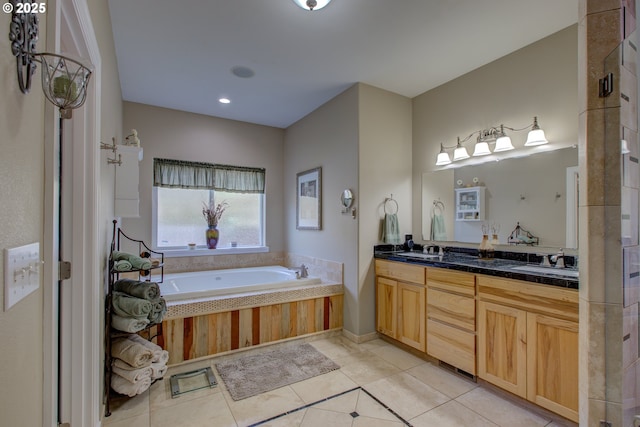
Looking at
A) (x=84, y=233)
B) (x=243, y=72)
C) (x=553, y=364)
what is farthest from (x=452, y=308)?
(x=243, y=72)

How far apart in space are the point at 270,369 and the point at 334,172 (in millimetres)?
2137

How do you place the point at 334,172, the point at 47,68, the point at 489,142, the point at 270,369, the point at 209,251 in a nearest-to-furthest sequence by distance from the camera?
the point at 47,68, the point at 270,369, the point at 489,142, the point at 334,172, the point at 209,251

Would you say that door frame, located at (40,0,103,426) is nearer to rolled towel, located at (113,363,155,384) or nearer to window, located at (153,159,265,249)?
rolled towel, located at (113,363,155,384)

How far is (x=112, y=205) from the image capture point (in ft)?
7.99

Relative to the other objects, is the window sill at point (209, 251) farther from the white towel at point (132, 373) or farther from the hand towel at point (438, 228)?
the hand towel at point (438, 228)

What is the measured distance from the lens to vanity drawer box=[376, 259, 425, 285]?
2825 mm

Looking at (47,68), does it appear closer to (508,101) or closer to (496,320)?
(496,320)

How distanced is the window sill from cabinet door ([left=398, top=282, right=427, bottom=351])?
7.48 feet

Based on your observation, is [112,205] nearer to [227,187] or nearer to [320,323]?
[227,187]

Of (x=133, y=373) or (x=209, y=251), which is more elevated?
(x=209, y=251)

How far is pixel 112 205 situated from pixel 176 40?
4.65 feet

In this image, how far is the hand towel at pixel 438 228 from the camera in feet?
10.8

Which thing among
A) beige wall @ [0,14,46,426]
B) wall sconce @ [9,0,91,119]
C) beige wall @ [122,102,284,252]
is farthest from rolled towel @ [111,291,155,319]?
beige wall @ [122,102,284,252]

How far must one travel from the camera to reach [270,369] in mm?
2660
